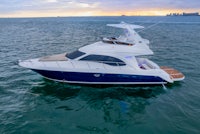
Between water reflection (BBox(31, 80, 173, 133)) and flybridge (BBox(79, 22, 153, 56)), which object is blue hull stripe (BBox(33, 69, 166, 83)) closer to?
water reflection (BBox(31, 80, 173, 133))

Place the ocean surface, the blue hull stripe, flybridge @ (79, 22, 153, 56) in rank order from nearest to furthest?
the ocean surface
the blue hull stripe
flybridge @ (79, 22, 153, 56)

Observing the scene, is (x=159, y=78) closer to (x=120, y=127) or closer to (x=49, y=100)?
(x=120, y=127)

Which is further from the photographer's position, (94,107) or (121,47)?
(121,47)

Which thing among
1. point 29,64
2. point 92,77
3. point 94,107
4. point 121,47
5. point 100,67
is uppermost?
point 121,47

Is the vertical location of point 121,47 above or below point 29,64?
above

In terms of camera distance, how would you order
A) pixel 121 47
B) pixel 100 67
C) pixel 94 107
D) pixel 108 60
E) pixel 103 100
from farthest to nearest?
pixel 121 47
pixel 108 60
pixel 100 67
pixel 103 100
pixel 94 107

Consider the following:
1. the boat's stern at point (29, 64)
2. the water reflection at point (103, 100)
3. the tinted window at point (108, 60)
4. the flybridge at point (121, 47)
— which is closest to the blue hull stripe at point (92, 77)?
the boat's stern at point (29, 64)

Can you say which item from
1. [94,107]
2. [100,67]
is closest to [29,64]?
[100,67]

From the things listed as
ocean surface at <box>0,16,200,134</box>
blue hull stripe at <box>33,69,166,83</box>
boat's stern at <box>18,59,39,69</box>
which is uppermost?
boat's stern at <box>18,59,39,69</box>

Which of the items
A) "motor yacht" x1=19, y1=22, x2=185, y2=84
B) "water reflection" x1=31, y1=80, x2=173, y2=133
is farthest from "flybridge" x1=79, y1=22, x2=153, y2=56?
"water reflection" x1=31, y1=80, x2=173, y2=133

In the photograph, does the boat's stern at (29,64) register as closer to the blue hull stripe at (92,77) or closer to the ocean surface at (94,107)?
the blue hull stripe at (92,77)

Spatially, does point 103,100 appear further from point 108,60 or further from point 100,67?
point 108,60

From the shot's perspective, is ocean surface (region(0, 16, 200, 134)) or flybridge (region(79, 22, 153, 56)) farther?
flybridge (region(79, 22, 153, 56))

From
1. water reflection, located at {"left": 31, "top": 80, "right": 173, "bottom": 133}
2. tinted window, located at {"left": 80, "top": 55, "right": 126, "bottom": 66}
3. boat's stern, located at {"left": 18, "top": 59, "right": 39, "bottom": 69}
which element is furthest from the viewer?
tinted window, located at {"left": 80, "top": 55, "right": 126, "bottom": 66}
